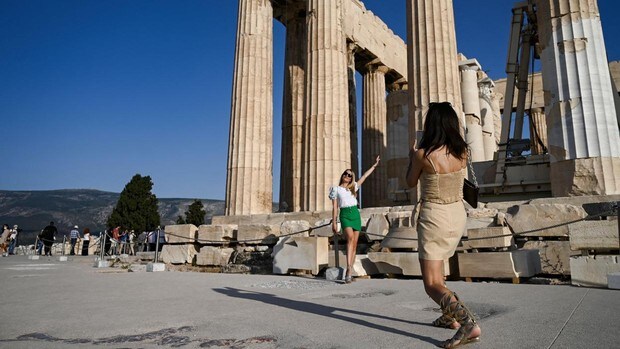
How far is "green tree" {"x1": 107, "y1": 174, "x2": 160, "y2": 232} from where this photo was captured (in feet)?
143

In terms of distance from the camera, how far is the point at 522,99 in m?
16.1

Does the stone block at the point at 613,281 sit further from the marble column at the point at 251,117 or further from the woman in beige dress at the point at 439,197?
the marble column at the point at 251,117

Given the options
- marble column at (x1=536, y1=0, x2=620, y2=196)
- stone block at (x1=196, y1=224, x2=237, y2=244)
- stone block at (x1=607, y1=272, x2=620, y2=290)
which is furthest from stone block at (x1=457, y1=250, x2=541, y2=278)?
stone block at (x1=196, y1=224, x2=237, y2=244)

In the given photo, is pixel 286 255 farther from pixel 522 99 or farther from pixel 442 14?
pixel 522 99

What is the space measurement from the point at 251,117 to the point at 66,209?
16490 centimetres

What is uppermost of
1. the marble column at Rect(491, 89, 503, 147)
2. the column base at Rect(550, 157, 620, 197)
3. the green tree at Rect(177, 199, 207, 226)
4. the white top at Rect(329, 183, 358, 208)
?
the marble column at Rect(491, 89, 503, 147)

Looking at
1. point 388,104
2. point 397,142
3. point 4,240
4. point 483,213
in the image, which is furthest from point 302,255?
point 4,240

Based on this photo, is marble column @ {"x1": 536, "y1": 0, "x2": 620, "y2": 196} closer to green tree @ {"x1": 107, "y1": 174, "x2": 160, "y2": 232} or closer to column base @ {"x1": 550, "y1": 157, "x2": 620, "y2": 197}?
column base @ {"x1": 550, "y1": 157, "x2": 620, "y2": 197}

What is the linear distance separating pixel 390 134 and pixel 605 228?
51.6 feet

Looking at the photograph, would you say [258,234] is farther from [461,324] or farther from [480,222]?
[461,324]

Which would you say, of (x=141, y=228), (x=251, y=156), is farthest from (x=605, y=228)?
(x=141, y=228)

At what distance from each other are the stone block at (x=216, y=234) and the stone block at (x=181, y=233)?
12.3 inches

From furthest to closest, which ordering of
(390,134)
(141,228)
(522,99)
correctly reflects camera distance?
1. (141,228)
2. (390,134)
3. (522,99)

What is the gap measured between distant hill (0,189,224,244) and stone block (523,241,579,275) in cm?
11107
